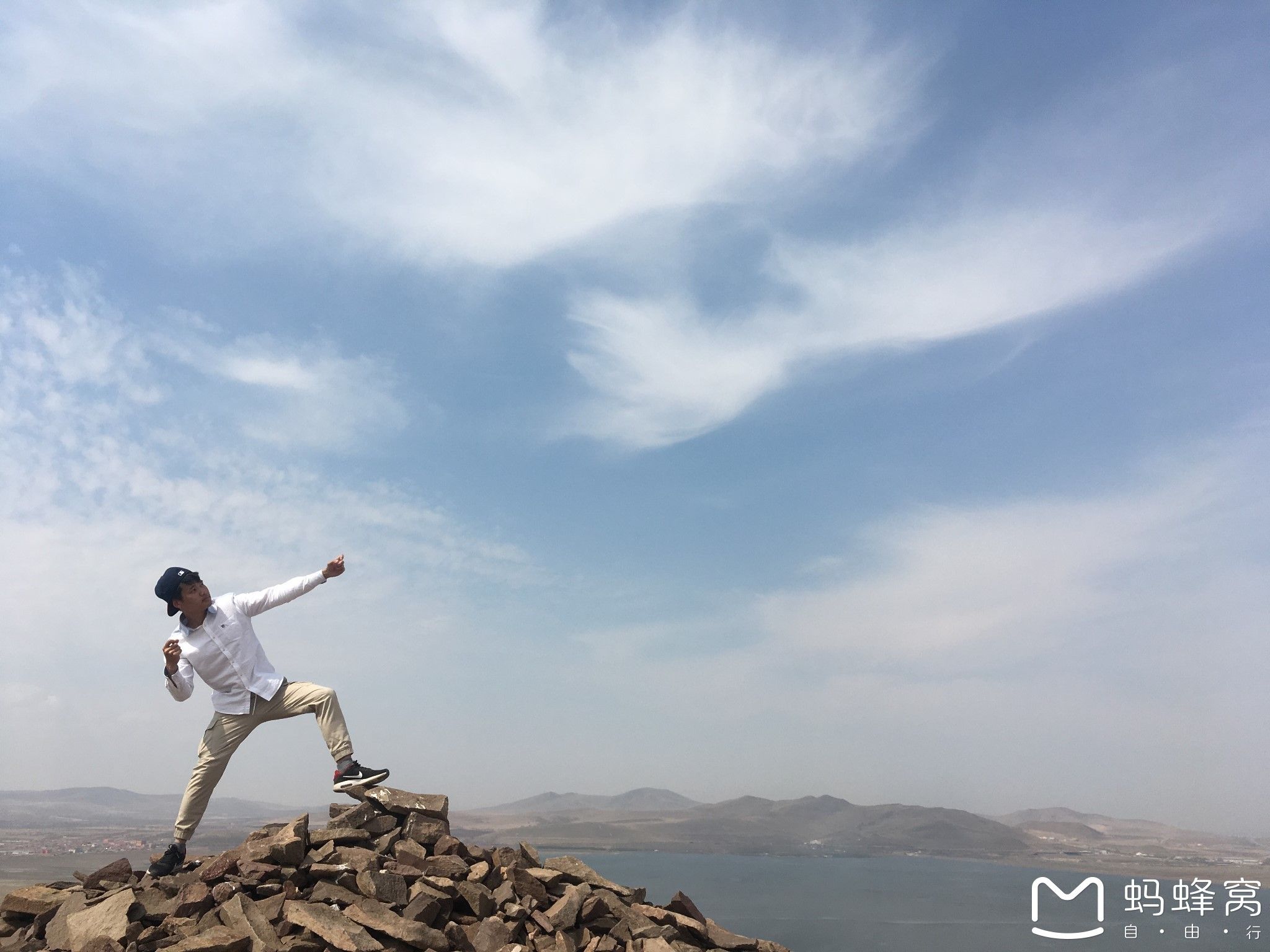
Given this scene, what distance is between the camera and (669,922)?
10.6m

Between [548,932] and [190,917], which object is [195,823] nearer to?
[190,917]

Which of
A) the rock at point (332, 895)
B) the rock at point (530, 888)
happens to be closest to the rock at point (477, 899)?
the rock at point (530, 888)

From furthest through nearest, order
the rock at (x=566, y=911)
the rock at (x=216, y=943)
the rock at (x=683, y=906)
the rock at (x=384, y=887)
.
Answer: the rock at (x=683, y=906) < the rock at (x=566, y=911) < the rock at (x=384, y=887) < the rock at (x=216, y=943)

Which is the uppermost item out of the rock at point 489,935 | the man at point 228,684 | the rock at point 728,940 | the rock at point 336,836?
the man at point 228,684

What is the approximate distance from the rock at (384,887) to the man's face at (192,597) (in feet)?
12.8

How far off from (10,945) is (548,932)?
617 cm

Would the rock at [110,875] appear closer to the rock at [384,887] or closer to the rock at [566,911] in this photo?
the rock at [384,887]

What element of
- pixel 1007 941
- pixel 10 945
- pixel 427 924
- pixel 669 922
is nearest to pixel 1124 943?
pixel 1007 941

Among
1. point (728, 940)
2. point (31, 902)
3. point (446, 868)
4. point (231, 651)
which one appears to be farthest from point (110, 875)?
point (728, 940)

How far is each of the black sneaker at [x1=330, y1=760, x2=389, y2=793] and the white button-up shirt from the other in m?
1.41

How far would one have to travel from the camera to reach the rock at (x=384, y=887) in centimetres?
955

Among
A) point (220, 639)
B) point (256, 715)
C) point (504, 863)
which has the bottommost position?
point (504, 863)

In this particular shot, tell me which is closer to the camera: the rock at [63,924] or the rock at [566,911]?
the rock at [63,924]

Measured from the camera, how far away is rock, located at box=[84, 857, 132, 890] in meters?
10.6
